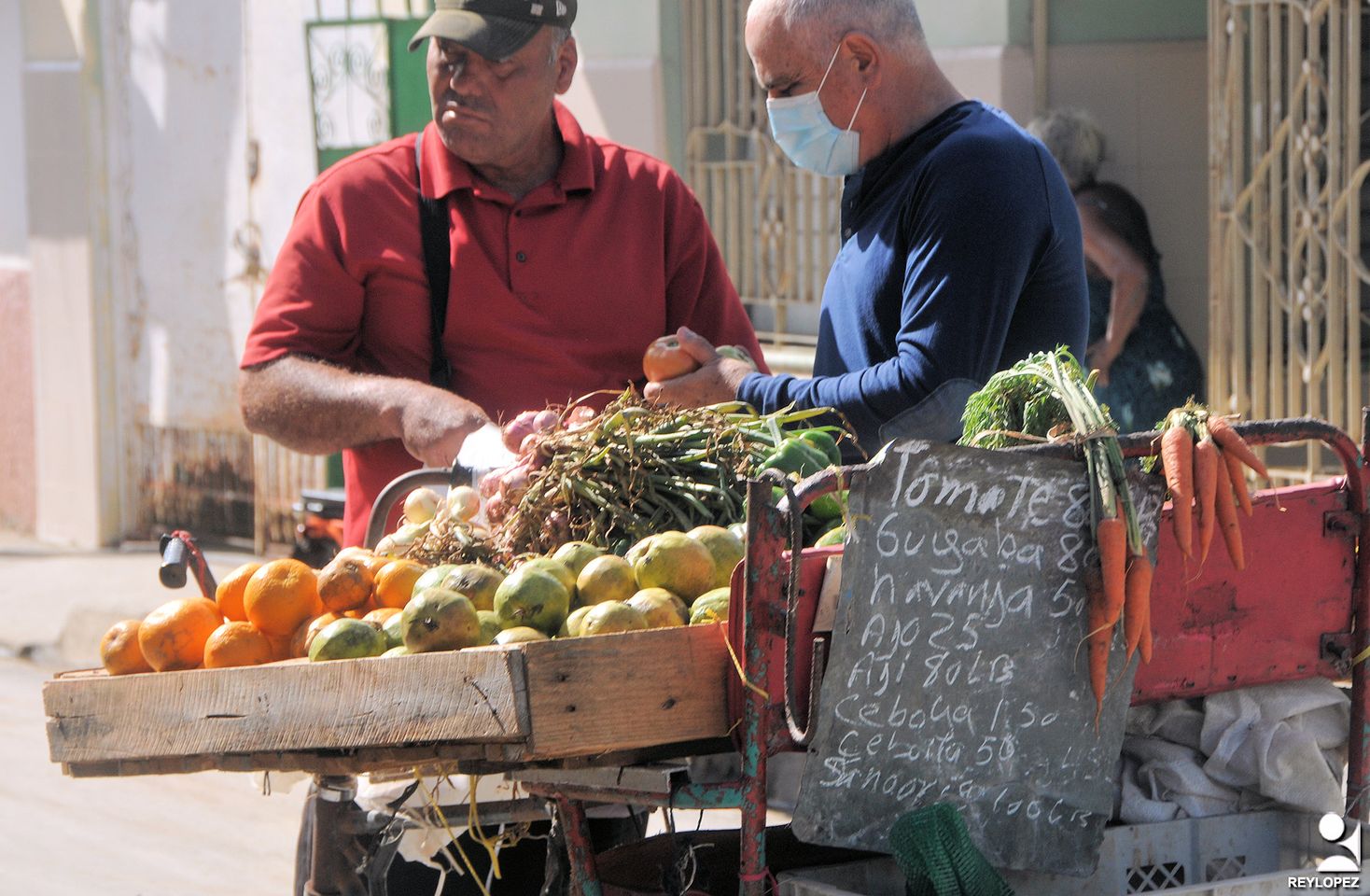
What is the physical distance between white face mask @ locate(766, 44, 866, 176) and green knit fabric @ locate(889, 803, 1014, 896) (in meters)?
1.47

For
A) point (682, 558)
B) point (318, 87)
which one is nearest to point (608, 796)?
point (682, 558)

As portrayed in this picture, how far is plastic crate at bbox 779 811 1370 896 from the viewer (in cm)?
257

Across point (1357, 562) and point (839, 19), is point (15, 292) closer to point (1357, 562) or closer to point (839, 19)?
point (839, 19)

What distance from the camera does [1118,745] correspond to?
2.51 meters

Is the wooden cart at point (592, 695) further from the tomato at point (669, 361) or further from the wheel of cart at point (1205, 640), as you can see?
the tomato at point (669, 361)

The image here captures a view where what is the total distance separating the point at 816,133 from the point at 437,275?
91 centimetres

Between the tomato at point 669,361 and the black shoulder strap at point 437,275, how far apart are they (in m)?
0.55

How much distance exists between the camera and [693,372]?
3.45 meters

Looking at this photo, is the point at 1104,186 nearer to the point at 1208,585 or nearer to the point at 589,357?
the point at 589,357

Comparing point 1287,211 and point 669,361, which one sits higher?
point 1287,211

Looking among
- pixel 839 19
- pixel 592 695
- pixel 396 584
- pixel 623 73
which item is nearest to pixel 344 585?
pixel 396 584

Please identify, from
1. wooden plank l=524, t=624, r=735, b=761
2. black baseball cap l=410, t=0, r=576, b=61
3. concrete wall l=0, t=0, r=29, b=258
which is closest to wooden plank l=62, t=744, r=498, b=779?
wooden plank l=524, t=624, r=735, b=761

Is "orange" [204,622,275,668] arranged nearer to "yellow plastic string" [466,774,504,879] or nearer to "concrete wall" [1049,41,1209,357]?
"yellow plastic string" [466,774,504,879]

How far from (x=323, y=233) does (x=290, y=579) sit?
127 cm
